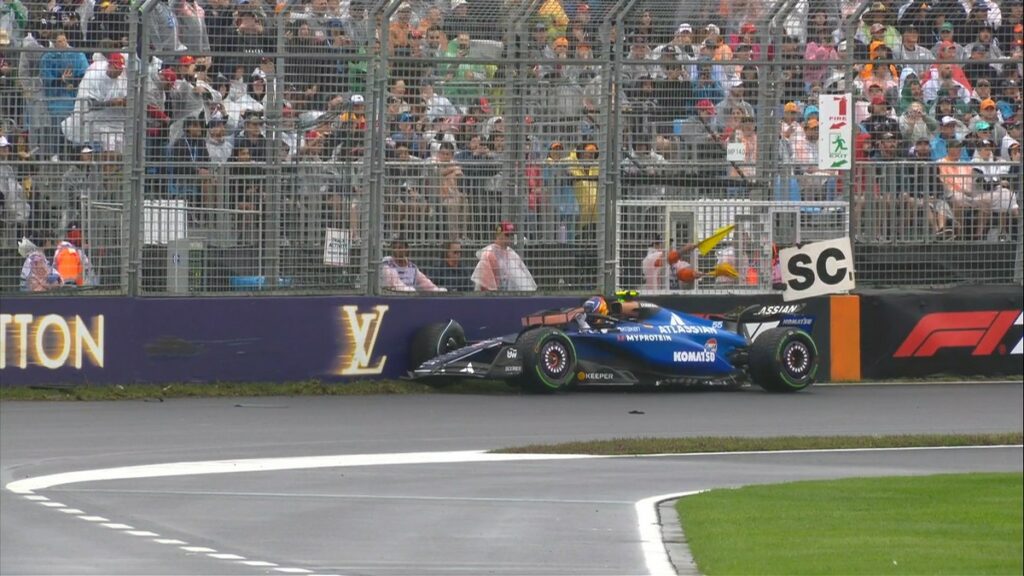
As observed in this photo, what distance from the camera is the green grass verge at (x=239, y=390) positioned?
55.0 feet

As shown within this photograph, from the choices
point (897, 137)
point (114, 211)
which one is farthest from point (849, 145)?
point (114, 211)

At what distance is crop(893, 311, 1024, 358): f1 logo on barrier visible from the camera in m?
19.9

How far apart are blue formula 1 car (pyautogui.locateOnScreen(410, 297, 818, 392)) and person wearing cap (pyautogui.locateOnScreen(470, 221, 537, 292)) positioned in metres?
0.57

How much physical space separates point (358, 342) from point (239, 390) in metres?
1.33

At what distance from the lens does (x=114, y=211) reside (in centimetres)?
1714

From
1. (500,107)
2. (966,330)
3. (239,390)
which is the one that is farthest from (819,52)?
(239,390)

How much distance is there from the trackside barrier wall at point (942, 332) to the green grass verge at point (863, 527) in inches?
298

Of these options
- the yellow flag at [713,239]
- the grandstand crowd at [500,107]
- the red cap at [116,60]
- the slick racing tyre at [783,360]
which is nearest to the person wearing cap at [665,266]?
the yellow flag at [713,239]

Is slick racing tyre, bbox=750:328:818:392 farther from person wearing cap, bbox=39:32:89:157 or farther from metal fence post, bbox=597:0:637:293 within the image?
person wearing cap, bbox=39:32:89:157

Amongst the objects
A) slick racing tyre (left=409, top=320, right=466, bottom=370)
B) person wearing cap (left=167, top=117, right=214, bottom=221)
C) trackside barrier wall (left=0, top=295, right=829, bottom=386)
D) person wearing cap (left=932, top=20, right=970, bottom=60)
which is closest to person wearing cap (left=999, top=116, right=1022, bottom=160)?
person wearing cap (left=932, top=20, right=970, bottom=60)

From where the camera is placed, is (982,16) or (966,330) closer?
(982,16)

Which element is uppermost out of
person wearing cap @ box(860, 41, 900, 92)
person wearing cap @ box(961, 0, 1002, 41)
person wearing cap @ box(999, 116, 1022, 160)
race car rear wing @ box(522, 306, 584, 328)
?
person wearing cap @ box(961, 0, 1002, 41)

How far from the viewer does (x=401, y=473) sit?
12641 millimetres

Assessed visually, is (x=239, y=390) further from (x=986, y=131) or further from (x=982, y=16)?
(x=982, y=16)
